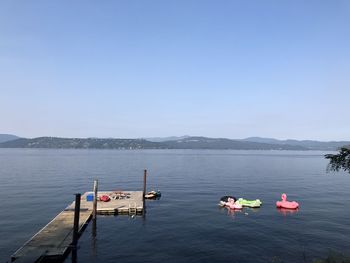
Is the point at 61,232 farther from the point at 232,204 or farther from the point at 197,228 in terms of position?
the point at 232,204

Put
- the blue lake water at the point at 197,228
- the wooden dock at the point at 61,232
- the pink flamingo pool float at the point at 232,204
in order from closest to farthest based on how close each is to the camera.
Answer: the wooden dock at the point at 61,232, the blue lake water at the point at 197,228, the pink flamingo pool float at the point at 232,204

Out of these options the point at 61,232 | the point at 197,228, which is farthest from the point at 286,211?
the point at 61,232

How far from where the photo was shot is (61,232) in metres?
30.3

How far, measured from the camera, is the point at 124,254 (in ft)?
91.4

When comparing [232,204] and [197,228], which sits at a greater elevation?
[232,204]

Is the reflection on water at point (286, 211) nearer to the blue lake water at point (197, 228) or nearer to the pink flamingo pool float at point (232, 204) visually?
the blue lake water at point (197, 228)

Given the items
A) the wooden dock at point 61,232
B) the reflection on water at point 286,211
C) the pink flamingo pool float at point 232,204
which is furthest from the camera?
the pink flamingo pool float at point 232,204

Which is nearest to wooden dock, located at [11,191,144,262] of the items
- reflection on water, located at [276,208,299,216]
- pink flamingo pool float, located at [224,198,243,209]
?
pink flamingo pool float, located at [224,198,243,209]

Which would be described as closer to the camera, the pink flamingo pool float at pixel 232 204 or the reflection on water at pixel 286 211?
the reflection on water at pixel 286 211

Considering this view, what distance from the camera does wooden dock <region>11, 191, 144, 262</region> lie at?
24750 mm

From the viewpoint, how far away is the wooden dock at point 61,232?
2475 cm

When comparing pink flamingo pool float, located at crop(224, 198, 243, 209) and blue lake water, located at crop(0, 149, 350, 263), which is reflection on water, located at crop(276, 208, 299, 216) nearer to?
blue lake water, located at crop(0, 149, 350, 263)

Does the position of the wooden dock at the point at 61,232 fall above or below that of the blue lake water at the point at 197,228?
above

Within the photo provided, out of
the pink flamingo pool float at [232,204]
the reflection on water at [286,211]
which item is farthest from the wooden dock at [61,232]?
the reflection on water at [286,211]
